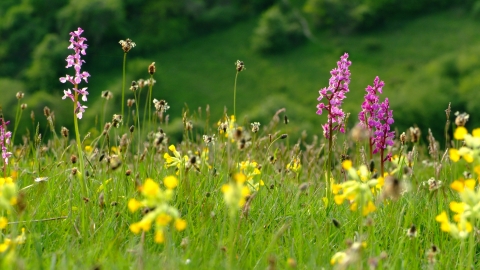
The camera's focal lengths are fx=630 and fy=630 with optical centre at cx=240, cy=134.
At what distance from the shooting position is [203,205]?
376cm

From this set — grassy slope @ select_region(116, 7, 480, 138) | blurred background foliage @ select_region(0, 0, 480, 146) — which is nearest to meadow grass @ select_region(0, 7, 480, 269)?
blurred background foliage @ select_region(0, 0, 480, 146)

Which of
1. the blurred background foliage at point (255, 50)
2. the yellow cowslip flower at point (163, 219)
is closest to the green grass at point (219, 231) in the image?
the yellow cowslip flower at point (163, 219)

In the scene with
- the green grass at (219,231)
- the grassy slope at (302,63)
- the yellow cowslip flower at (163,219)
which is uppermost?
the grassy slope at (302,63)

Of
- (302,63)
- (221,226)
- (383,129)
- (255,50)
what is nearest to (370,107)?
(383,129)

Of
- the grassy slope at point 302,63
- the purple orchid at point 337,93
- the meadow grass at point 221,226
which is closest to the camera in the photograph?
→ the meadow grass at point 221,226

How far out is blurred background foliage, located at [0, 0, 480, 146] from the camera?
7888 cm

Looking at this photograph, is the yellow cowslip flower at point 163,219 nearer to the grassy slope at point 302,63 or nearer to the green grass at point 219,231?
the green grass at point 219,231

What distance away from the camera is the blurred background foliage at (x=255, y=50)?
78.9 m

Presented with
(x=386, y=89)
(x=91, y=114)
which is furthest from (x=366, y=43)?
(x=91, y=114)

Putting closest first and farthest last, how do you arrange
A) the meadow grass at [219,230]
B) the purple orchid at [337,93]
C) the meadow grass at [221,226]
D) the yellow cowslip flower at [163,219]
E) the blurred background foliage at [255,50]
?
the yellow cowslip flower at [163,219], the meadow grass at [221,226], the meadow grass at [219,230], the purple orchid at [337,93], the blurred background foliage at [255,50]

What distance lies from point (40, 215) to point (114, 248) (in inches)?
25.1

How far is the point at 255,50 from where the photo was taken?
309 ft

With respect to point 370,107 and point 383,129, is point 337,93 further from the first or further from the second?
point 383,129

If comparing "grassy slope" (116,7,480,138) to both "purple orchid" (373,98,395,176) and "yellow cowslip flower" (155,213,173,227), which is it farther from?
"yellow cowslip flower" (155,213,173,227)
